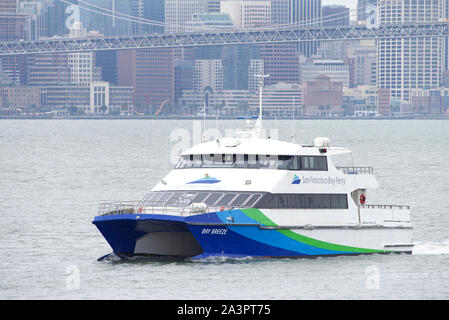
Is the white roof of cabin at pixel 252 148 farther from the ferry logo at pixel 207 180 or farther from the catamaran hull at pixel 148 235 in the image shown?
the catamaran hull at pixel 148 235

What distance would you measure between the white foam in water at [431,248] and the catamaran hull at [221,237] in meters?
2.94

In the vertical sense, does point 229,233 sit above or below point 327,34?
below

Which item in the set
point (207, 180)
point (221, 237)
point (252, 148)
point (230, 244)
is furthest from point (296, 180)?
point (221, 237)

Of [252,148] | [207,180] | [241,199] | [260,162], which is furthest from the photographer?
[252,148]

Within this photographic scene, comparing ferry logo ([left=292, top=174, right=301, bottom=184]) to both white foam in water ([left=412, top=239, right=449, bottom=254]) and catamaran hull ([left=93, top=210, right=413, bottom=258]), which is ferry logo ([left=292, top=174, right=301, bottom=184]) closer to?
catamaran hull ([left=93, top=210, right=413, bottom=258])

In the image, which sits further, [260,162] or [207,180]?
[260,162]

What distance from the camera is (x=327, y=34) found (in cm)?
18175

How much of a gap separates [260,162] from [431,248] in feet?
22.4

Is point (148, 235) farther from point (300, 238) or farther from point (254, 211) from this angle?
point (300, 238)

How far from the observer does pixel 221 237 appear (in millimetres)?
28891
